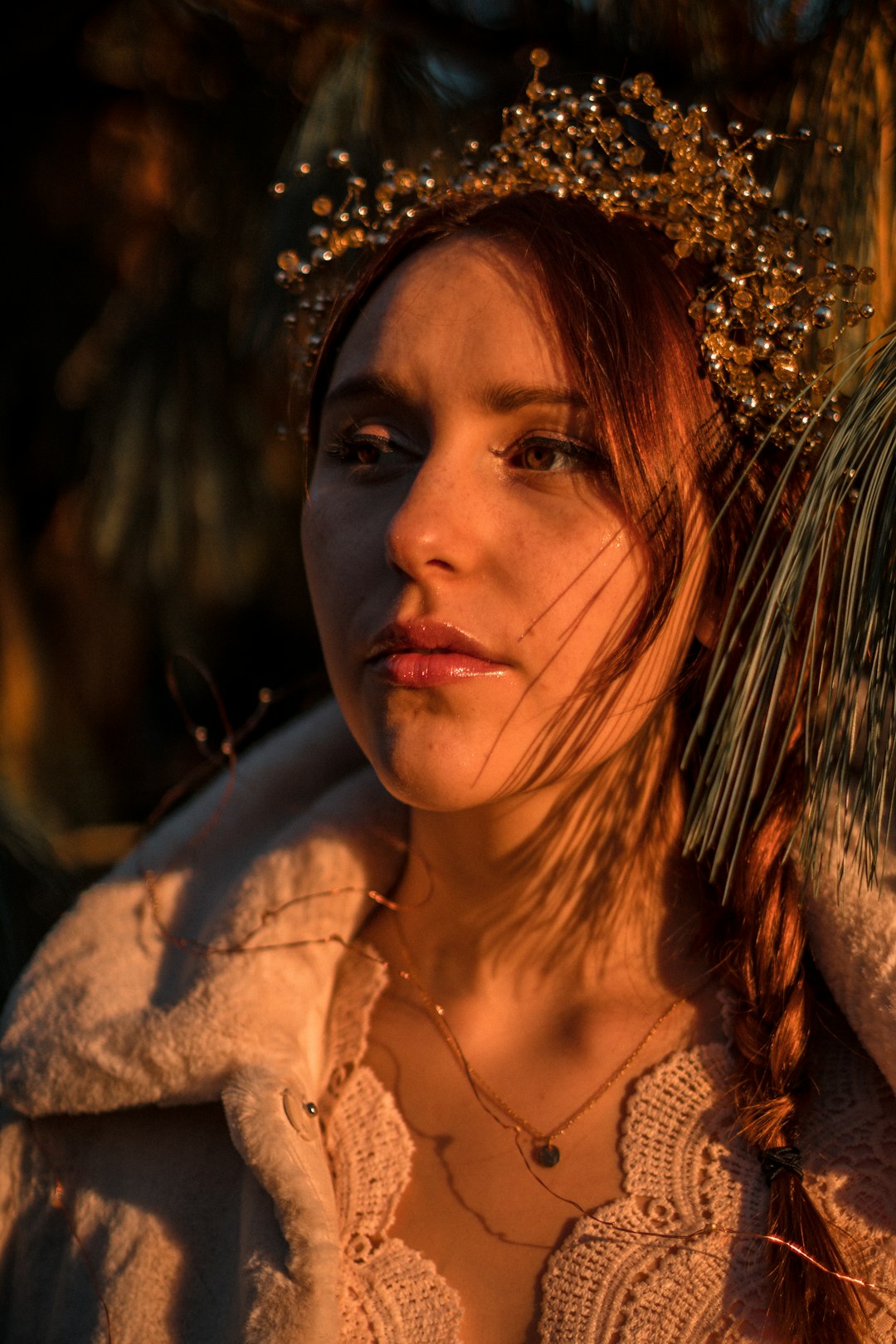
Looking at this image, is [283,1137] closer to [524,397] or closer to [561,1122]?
[561,1122]

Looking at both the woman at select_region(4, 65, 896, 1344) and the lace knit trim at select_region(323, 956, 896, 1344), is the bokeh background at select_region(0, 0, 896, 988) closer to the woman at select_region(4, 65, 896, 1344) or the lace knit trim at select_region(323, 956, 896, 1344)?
the woman at select_region(4, 65, 896, 1344)

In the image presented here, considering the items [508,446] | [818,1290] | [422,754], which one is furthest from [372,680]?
[818,1290]

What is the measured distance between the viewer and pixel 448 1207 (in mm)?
1130

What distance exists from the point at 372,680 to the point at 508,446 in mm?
219

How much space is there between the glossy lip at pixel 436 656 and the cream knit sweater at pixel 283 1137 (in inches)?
12.8

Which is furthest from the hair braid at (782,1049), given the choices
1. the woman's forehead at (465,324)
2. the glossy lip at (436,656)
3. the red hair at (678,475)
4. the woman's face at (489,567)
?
the woman's forehead at (465,324)

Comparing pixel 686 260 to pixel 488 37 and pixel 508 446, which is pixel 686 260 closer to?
pixel 508 446

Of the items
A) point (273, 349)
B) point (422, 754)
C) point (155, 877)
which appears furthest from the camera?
point (273, 349)

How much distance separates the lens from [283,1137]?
1.12 metres

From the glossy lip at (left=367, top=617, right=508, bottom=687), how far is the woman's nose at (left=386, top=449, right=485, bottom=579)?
0.14 ft

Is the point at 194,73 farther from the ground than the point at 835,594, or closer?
farther from the ground

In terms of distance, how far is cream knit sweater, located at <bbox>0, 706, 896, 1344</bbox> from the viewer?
102 centimetres

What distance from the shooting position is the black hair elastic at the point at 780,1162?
3.31 ft

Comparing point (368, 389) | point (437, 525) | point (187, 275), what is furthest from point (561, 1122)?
point (187, 275)
